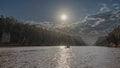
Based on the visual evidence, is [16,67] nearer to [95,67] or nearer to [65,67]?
[65,67]

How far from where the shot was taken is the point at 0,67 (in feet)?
134

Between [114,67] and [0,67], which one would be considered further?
[114,67]

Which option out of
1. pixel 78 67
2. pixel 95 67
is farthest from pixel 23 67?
pixel 95 67

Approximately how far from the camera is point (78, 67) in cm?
4366

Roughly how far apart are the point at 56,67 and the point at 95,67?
861cm

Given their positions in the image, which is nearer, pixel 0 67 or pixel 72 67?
pixel 0 67

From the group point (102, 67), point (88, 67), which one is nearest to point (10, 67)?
point (88, 67)

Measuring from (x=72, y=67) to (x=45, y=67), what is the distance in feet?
20.0

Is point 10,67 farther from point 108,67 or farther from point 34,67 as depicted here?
point 108,67

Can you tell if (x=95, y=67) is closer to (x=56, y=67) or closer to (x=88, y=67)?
(x=88, y=67)

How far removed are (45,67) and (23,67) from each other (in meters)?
4.70

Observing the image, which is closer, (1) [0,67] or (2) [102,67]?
(1) [0,67]

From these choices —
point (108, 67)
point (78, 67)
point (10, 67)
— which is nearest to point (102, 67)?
point (108, 67)

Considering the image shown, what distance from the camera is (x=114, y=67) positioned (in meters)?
43.6
